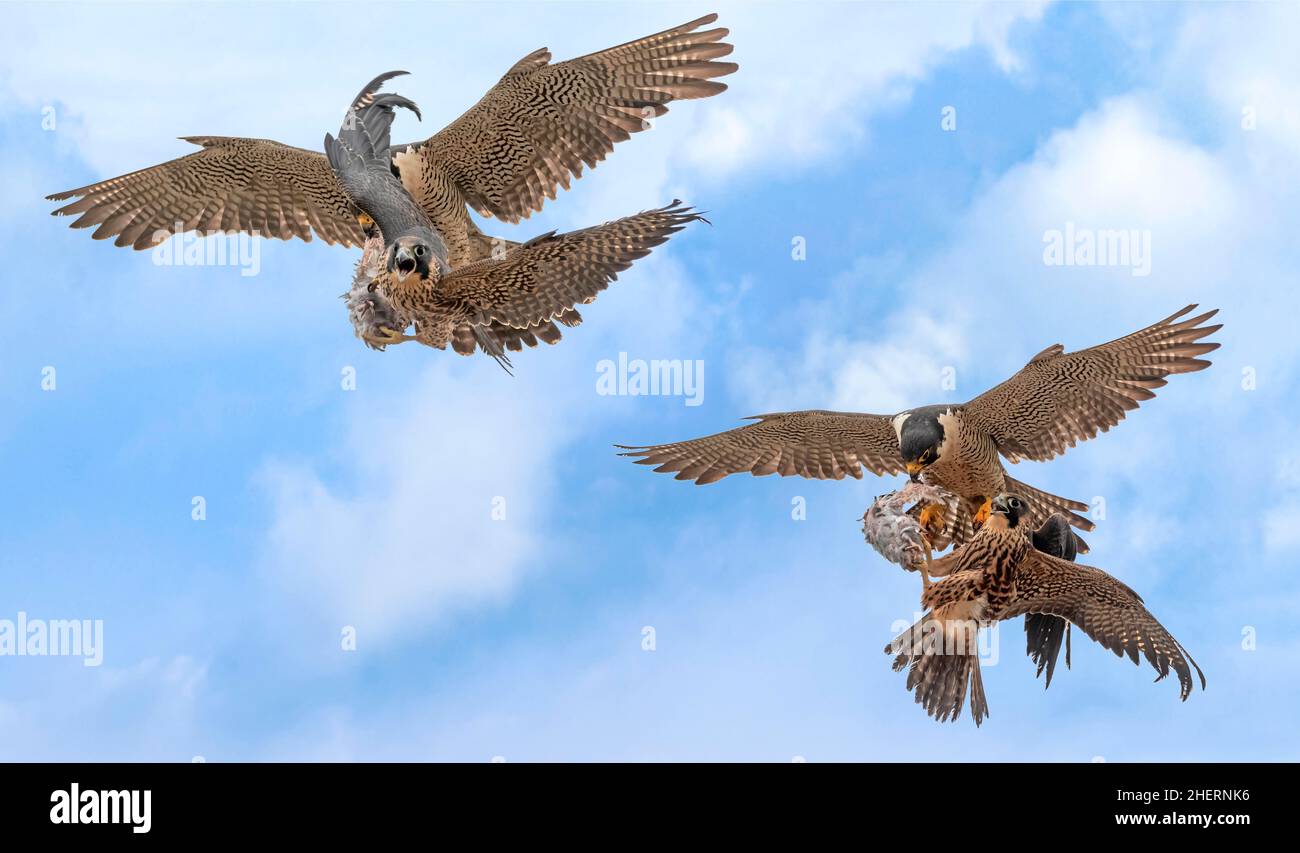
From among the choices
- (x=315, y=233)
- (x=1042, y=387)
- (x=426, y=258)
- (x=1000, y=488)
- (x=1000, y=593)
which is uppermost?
(x=315, y=233)

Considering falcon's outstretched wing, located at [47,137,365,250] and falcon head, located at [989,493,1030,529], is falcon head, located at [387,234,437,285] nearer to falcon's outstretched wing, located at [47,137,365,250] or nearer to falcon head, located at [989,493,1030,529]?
falcon's outstretched wing, located at [47,137,365,250]

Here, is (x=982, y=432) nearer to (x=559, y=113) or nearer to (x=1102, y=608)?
(x=1102, y=608)

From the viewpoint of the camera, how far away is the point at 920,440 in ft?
30.6

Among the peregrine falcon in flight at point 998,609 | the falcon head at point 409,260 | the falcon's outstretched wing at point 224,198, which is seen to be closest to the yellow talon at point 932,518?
the peregrine falcon in flight at point 998,609

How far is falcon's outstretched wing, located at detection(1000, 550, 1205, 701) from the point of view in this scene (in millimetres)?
9078

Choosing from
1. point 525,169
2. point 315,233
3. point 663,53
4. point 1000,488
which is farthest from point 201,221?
point 1000,488

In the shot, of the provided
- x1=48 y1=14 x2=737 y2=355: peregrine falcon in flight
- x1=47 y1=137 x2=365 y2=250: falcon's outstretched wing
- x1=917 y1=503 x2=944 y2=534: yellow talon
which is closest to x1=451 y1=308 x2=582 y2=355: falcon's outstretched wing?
x1=48 y1=14 x2=737 y2=355: peregrine falcon in flight

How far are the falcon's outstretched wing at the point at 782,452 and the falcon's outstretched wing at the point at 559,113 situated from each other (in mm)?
2137

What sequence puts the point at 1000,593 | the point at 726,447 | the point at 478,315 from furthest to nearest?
the point at 726,447 → the point at 478,315 → the point at 1000,593

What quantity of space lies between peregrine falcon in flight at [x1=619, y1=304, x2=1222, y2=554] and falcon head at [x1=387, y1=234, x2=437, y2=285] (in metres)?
1.96

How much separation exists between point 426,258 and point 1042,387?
413cm

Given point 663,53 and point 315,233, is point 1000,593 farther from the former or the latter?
point 315,233

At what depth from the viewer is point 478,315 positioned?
9766 mm

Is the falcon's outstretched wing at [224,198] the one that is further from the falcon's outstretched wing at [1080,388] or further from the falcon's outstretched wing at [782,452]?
the falcon's outstretched wing at [1080,388]
